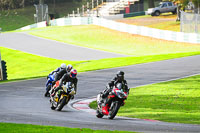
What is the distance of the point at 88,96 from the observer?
21.6 meters

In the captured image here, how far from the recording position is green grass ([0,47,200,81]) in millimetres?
36231

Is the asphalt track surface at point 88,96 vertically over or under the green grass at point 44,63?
over

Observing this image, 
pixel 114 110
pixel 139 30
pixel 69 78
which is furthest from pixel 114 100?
pixel 139 30

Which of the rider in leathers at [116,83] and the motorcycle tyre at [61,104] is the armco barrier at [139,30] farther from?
the rider in leathers at [116,83]

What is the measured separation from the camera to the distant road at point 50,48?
147 feet

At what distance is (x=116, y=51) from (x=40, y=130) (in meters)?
36.8

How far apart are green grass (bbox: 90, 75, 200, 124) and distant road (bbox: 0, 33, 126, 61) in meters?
20.4

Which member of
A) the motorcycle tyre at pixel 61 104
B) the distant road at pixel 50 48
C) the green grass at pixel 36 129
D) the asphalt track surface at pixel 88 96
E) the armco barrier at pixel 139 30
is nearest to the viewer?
the green grass at pixel 36 129

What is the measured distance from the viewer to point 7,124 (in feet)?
40.4

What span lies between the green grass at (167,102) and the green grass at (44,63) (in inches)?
472

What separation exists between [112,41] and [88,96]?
32958mm


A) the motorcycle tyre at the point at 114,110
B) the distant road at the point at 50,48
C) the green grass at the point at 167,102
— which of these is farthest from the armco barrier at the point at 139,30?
the motorcycle tyre at the point at 114,110

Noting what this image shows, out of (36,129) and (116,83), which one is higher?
(116,83)

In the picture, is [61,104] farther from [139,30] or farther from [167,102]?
[139,30]
